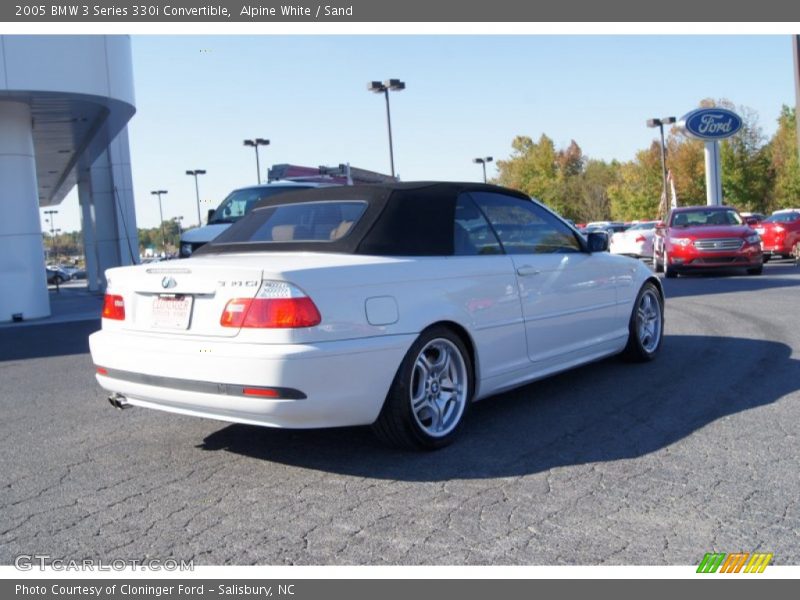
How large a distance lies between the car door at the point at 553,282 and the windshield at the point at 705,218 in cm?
1146

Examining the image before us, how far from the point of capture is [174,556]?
329 centimetres

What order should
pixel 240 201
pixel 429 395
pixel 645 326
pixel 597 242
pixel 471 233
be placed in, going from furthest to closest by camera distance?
1. pixel 240 201
2. pixel 645 326
3. pixel 597 242
4. pixel 471 233
5. pixel 429 395

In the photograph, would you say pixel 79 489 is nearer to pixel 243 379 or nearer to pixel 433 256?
pixel 243 379

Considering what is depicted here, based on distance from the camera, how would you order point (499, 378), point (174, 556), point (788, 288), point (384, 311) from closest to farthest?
point (174, 556), point (384, 311), point (499, 378), point (788, 288)

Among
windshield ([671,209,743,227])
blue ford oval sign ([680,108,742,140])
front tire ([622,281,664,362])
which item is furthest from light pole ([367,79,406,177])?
front tire ([622,281,664,362])

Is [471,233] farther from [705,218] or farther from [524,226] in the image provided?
[705,218]

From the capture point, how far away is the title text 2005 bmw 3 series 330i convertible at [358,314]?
4055 mm

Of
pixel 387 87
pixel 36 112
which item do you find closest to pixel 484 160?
pixel 387 87

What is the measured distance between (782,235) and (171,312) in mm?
19462

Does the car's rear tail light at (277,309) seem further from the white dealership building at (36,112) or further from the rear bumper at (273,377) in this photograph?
the white dealership building at (36,112)

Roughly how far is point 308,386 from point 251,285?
0.59 metres

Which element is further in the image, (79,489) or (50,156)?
(50,156)

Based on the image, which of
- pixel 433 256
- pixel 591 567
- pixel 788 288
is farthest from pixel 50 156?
pixel 591 567

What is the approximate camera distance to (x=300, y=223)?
16.8ft
